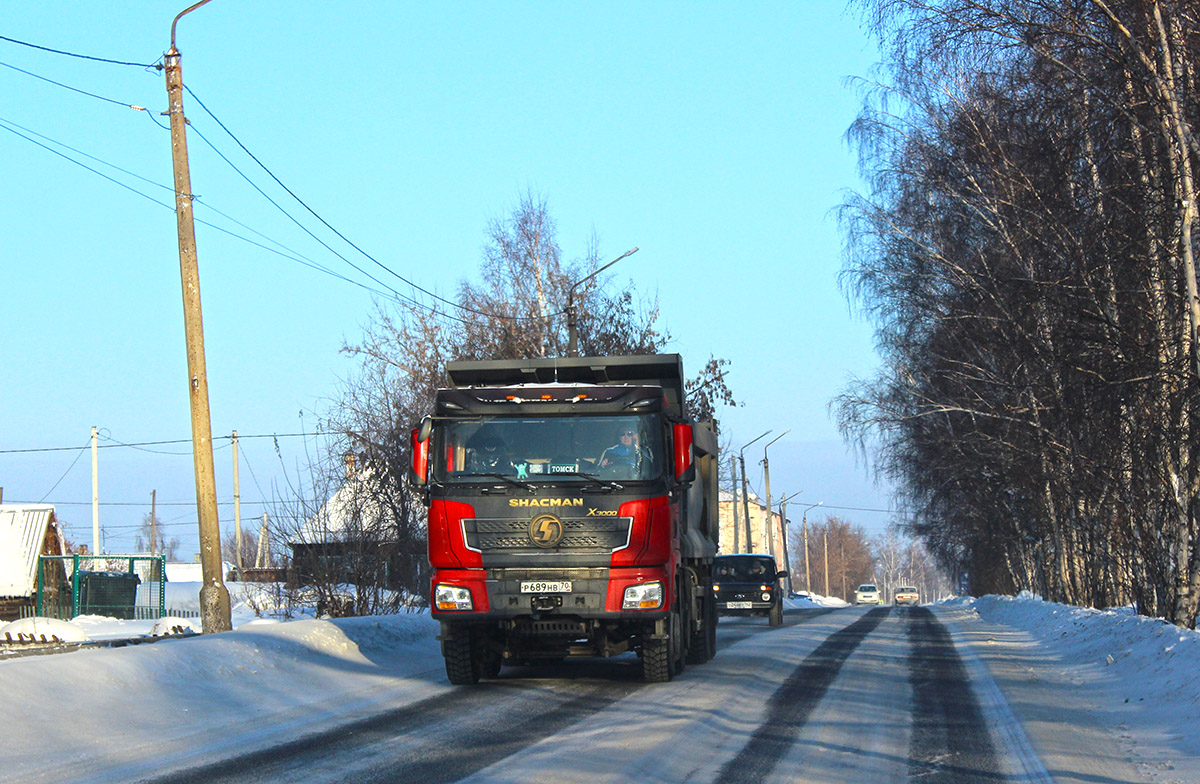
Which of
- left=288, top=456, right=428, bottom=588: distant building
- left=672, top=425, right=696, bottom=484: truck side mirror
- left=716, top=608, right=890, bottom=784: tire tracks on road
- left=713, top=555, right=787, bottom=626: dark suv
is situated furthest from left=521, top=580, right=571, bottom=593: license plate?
left=713, top=555, right=787, bottom=626: dark suv

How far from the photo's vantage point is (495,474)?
11.3 m

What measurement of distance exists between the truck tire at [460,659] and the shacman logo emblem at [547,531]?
1.52 meters

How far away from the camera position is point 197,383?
1352cm

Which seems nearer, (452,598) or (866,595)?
(452,598)

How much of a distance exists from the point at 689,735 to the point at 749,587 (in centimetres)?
1887

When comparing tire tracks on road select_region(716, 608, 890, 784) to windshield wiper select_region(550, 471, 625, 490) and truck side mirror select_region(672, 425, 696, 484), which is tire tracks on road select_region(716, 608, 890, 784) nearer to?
truck side mirror select_region(672, 425, 696, 484)

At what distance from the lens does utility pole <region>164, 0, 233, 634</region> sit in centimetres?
1330

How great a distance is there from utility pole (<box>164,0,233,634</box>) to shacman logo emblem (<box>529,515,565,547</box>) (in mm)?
4302

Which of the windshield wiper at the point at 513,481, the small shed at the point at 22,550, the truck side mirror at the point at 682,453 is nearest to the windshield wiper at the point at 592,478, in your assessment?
the windshield wiper at the point at 513,481

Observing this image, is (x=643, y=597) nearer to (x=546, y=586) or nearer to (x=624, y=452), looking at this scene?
(x=546, y=586)

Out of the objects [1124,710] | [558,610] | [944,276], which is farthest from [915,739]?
[944,276]

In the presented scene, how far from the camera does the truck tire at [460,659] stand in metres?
11.8

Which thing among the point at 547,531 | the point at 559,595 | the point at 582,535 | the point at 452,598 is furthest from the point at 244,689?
the point at 582,535

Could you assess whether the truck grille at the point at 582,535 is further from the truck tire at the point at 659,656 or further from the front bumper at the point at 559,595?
the truck tire at the point at 659,656
